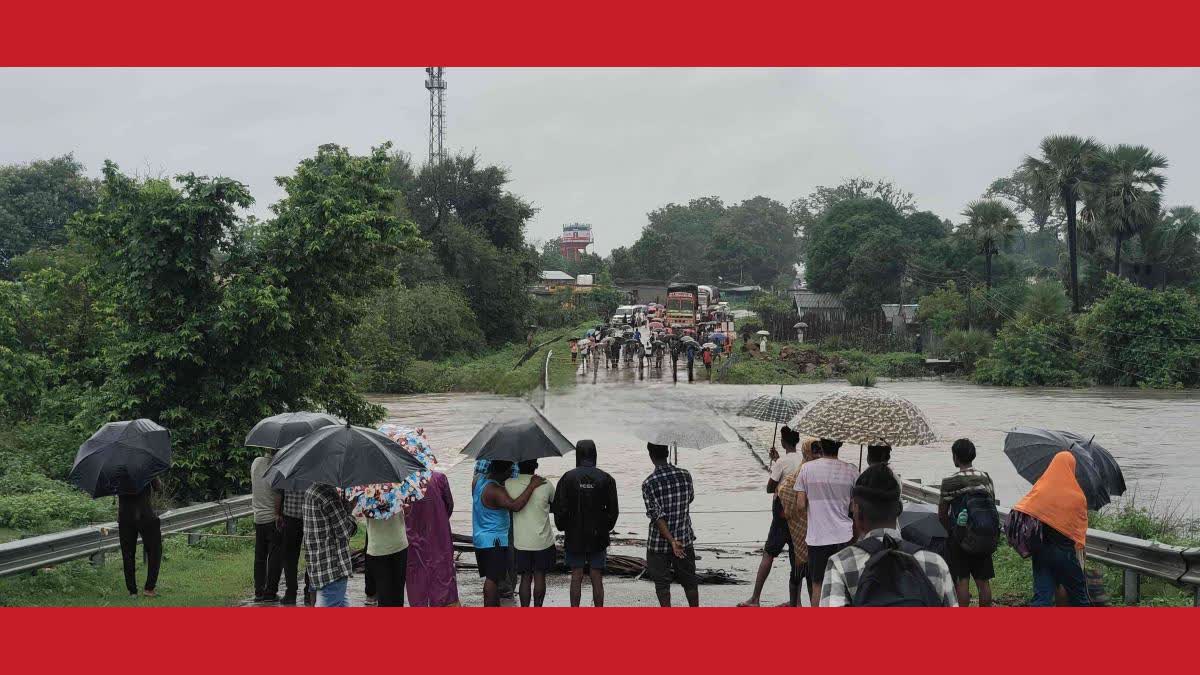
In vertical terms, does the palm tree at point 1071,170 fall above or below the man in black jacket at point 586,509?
above

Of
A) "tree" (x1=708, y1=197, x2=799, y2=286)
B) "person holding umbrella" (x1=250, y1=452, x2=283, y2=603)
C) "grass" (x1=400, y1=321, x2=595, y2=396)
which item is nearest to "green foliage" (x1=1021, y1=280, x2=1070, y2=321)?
"grass" (x1=400, y1=321, x2=595, y2=396)

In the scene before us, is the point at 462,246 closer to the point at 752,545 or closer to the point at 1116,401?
the point at 1116,401

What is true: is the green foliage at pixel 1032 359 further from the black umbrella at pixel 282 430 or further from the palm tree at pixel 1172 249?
the black umbrella at pixel 282 430

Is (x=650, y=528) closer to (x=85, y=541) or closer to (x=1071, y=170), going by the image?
(x=85, y=541)

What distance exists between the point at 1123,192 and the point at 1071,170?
8.69 feet

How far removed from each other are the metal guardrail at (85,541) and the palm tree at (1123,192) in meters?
47.7

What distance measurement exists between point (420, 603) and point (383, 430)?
158 centimetres

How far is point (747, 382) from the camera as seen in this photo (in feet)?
145

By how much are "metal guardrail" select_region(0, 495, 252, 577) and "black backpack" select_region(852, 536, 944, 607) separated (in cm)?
812

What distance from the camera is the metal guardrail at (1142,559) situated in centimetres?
876

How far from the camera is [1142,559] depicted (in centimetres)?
933

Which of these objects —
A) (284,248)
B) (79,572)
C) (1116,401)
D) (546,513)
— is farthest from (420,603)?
(1116,401)

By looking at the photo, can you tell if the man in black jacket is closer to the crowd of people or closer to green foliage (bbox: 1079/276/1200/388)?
the crowd of people

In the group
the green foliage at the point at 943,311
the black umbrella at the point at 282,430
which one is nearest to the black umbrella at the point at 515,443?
the black umbrella at the point at 282,430
